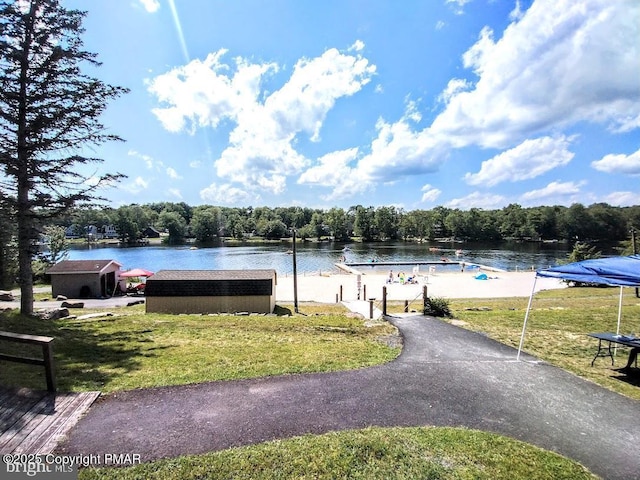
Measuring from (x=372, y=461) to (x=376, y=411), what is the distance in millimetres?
1228

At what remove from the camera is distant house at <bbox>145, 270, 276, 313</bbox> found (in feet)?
55.2

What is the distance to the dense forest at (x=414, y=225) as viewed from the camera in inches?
4252

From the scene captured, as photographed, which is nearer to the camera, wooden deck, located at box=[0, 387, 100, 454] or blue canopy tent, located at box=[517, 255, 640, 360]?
wooden deck, located at box=[0, 387, 100, 454]

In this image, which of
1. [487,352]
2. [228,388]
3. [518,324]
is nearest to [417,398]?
[228,388]

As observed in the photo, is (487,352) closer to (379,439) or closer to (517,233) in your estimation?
(379,439)

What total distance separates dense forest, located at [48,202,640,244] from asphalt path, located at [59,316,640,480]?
113 metres

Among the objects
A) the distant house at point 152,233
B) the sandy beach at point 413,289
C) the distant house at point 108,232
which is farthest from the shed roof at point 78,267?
the distant house at point 152,233

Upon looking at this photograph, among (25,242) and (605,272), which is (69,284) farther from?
(605,272)

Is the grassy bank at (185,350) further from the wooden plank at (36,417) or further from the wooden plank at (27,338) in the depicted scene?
the wooden plank at (27,338)

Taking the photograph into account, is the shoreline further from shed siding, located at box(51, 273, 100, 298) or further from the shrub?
the shrub

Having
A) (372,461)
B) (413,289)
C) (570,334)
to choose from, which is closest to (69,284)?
(413,289)

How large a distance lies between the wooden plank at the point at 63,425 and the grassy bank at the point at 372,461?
0.83 m

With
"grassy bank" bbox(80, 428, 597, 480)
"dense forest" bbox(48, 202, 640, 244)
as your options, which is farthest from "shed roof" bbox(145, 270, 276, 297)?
"dense forest" bbox(48, 202, 640, 244)

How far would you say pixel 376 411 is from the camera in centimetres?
498
